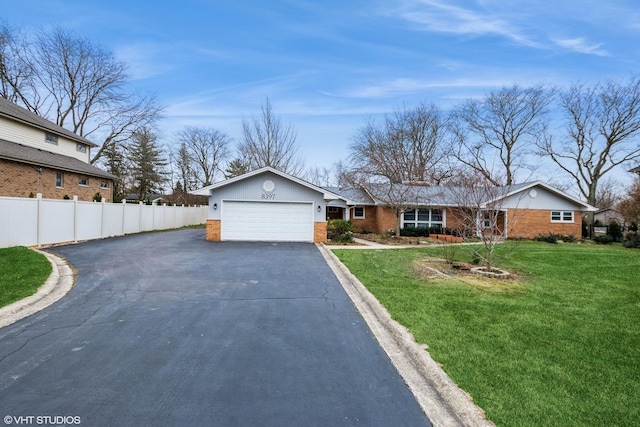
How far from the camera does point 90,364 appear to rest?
3.68 metres

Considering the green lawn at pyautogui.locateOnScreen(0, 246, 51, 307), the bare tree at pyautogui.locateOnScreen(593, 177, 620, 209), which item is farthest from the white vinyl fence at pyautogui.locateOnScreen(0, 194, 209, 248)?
the bare tree at pyautogui.locateOnScreen(593, 177, 620, 209)

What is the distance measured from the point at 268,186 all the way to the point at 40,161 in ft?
45.0

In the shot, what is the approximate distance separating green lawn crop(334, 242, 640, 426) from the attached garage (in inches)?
335

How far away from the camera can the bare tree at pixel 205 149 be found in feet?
149

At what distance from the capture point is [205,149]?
4619 cm

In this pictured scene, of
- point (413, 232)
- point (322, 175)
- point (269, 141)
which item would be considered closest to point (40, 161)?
point (269, 141)

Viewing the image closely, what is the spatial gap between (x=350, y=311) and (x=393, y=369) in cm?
212

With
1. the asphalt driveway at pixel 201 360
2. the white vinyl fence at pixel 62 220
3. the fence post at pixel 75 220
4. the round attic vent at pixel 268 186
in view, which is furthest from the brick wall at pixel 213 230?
the asphalt driveway at pixel 201 360

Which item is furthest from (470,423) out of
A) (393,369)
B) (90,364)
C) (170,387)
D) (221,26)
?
(221,26)

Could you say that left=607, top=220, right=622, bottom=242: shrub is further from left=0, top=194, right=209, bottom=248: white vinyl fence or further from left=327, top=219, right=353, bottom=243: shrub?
left=0, top=194, right=209, bottom=248: white vinyl fence

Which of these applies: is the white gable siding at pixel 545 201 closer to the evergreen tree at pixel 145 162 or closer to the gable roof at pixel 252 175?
the gable roof at pixel 252 175

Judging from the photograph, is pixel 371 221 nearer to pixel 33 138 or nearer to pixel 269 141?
pixel 269 141

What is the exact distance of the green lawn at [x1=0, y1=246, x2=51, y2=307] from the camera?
6.31 metres

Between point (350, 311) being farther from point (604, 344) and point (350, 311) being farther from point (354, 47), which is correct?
point (354, 47)
